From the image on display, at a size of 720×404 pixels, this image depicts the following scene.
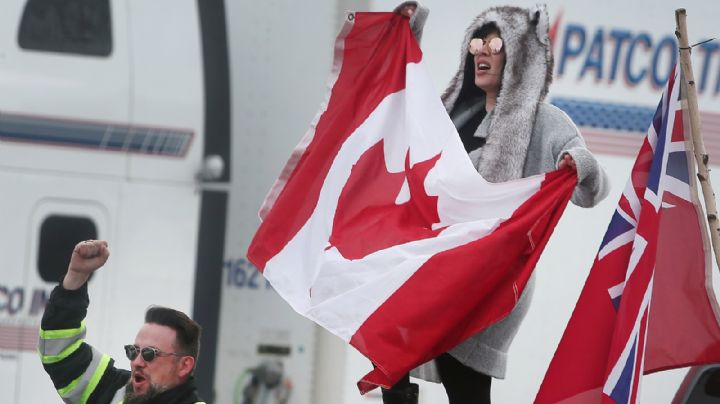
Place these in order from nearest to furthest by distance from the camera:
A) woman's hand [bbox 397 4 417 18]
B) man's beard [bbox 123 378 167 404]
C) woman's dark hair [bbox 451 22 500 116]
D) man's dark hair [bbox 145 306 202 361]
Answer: man's beard [bbox 123 378 167 404], man's dark hair [bbox 145 306 202 361], woman's dark hair [bbox 451 22 500 116], woman's hand [bbox 397 4 417 18]

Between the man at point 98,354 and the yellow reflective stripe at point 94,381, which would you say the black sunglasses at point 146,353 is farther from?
the yellow reflective stripe at point 94,381

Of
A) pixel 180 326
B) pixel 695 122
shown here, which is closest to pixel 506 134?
pixel 695 122

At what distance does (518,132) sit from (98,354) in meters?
1.32

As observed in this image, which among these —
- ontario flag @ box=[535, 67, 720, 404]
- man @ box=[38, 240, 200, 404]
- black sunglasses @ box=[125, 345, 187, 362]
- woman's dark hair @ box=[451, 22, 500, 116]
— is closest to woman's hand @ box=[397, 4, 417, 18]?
woman's dark hair @ box=[451, 22, 500, 116]

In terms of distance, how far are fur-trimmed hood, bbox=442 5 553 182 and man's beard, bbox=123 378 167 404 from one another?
1.12 m

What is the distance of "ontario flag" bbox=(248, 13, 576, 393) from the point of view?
404 centimetres

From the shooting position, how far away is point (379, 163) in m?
4.54

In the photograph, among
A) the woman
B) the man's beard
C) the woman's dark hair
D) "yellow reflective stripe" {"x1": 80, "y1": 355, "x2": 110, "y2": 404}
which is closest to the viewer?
the man's beard

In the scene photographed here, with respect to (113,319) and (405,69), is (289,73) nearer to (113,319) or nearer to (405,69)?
(113,319)

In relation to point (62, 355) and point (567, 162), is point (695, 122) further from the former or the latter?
point (62, 355)

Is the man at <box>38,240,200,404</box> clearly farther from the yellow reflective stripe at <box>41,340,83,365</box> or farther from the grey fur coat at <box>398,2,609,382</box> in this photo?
the grey fur coat at <box>398,2,609,382</box>

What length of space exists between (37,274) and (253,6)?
1445mm

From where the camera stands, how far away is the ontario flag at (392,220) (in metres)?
4.04

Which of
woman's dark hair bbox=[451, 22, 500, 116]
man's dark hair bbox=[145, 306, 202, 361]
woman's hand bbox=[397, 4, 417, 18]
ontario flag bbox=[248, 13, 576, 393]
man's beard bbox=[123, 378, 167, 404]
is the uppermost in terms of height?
woman's hand bbox=[397, 4, 417, 18]
